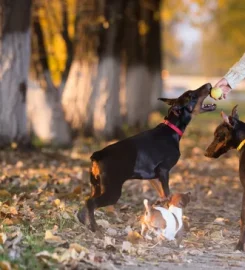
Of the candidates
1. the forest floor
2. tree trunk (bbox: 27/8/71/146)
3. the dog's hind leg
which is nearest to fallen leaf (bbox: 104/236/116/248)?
the forest floor

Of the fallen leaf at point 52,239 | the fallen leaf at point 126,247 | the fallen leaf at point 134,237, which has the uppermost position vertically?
the fallen leaf at point 52,239

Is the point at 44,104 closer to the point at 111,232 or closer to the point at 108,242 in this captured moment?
the point at 111,232

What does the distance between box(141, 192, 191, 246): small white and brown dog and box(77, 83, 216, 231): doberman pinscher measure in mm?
358

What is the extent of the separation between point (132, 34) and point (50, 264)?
16.9 m

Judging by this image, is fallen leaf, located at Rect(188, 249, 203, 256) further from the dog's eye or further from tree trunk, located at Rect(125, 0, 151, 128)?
tree trunk, located at Rect(125, 0, 151, 128)

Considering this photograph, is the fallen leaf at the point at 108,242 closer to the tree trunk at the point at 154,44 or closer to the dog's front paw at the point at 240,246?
the dog's front paw at the point at 240,246

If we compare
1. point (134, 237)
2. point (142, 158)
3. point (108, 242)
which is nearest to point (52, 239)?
point (108, 242)

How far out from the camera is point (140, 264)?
→ 696 cm

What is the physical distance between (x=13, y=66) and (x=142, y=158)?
6.62 metres

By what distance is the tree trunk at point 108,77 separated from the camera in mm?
19219

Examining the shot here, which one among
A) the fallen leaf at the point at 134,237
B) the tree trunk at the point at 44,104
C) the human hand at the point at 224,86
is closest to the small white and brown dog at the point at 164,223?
the fallen leaf at the point at 134,237

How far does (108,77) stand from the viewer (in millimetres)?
19234

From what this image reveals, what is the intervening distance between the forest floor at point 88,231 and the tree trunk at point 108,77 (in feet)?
19.8

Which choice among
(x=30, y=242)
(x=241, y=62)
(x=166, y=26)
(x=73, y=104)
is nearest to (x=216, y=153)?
(x=241, y=62)
